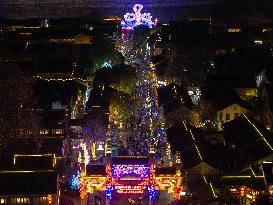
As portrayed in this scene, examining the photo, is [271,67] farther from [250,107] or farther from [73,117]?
[73,117]

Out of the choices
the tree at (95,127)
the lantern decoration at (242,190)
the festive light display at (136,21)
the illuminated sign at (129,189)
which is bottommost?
the lantern decoration at (242,190)

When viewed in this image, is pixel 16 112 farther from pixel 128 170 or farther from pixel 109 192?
pixel 128 170

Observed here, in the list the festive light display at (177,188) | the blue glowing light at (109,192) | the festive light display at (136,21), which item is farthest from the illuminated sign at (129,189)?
the festive light display at (136,21)

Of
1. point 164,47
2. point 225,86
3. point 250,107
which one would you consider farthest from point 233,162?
point 164,47

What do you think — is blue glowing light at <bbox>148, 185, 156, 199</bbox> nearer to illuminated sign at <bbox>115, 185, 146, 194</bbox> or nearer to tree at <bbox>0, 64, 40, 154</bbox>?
illuminated sign at <bbox>115, 185, 146, 194</bbox>

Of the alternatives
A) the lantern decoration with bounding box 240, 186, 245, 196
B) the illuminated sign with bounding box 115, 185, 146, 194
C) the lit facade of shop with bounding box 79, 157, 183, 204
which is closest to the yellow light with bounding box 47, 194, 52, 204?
the lit facade of shop with bounding box 79, 157, 183, 204

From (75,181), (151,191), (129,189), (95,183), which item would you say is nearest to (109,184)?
(95,183)

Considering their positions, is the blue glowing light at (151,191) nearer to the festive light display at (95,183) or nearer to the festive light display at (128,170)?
the festive light display at (128,170)

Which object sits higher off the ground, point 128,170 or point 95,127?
point 95,127
